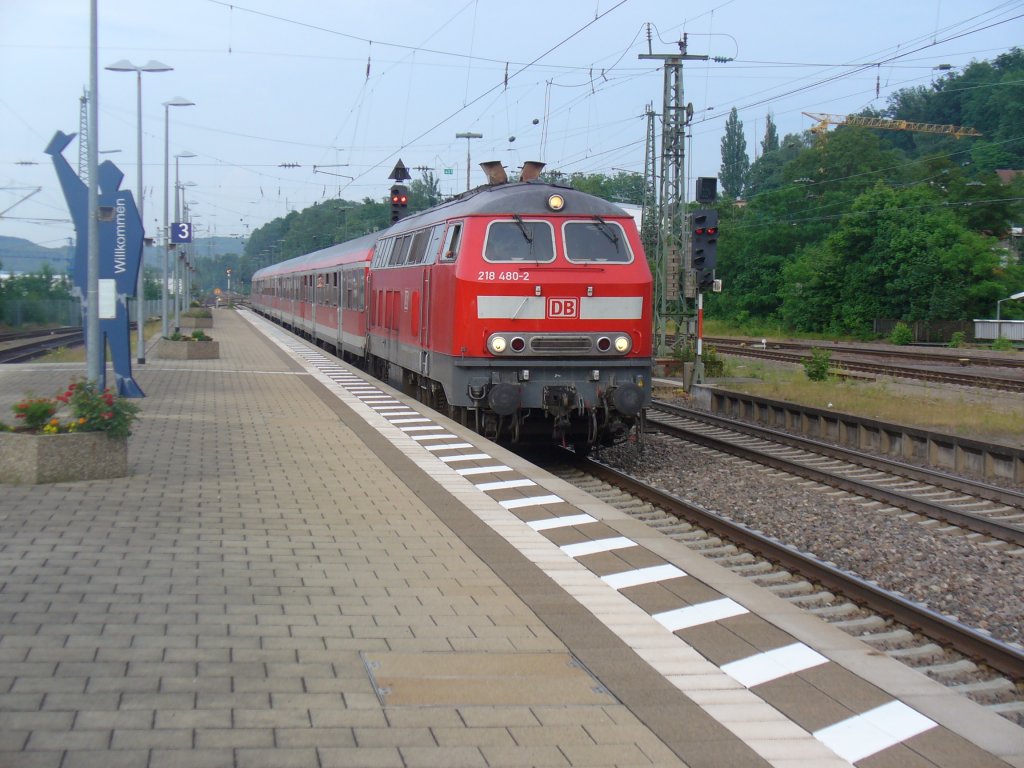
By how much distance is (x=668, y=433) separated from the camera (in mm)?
17172

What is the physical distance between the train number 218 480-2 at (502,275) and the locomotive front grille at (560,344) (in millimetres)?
751

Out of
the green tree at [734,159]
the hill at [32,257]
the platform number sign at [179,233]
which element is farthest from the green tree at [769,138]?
the platform number sign at [179,233]

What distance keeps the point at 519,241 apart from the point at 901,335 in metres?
35.3

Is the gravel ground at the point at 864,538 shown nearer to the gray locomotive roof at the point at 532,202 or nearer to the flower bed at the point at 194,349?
the gray locomotive roof at the point at 532,202

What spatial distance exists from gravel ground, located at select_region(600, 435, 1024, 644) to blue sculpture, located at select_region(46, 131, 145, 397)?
299 inches

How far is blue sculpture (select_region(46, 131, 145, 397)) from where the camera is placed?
14875 millimetres

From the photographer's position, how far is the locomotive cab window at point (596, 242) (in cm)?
1324

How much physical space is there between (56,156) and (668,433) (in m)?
10.1

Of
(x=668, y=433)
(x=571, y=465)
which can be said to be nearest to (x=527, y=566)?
(x=571, y=465)

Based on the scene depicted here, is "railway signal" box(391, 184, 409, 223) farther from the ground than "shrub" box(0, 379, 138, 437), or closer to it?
farther from the ground

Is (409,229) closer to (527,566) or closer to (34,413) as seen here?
(34,413)

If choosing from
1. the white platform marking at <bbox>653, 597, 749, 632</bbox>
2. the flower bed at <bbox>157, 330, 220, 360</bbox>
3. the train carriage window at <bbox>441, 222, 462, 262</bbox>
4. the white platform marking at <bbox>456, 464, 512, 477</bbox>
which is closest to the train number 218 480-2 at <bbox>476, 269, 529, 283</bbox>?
the train carriage window at <bbox>441, 222, 462, 262</bbox>

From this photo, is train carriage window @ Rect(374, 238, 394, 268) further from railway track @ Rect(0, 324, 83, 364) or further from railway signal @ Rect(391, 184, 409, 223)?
railway track @ Rect(0, 324, 83, 364)

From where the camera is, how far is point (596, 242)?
43.8 feet
